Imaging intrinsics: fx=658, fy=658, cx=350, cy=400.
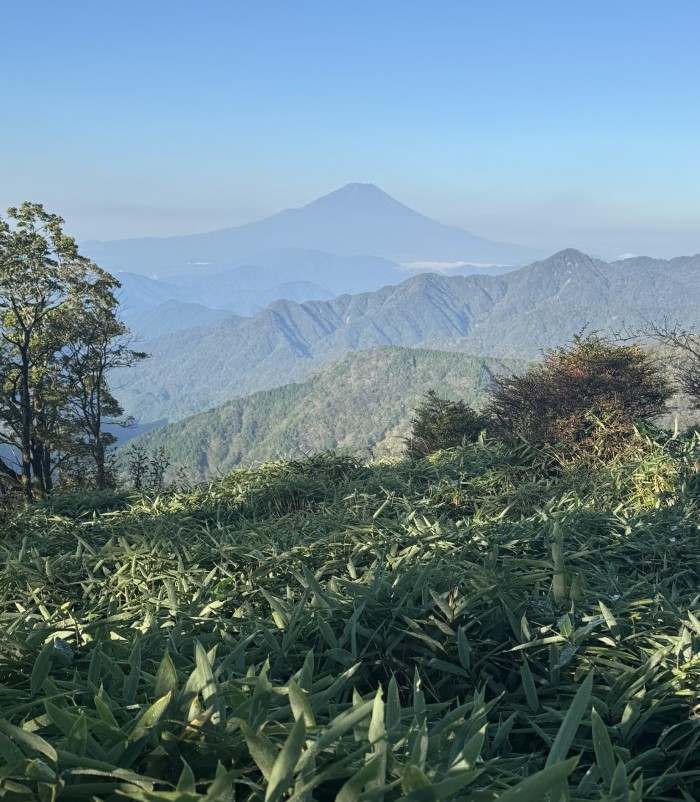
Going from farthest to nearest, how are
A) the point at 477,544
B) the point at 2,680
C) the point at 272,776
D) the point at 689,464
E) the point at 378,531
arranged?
the point at 689,464, the point at 378,531, the point at 477,544, the point at 2,680, the point at 272,776

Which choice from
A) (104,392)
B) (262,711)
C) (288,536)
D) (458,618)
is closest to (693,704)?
(458,618)

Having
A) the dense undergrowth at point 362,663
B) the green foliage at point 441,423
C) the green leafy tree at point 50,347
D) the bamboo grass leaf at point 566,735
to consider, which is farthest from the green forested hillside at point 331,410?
the bamboo grass leaf at point 566,735

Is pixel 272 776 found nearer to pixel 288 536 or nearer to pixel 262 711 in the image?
pixel 262 711

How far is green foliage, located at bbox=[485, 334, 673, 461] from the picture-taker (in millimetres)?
6953

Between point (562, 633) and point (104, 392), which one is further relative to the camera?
point (104, 392)

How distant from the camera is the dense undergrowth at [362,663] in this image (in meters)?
0.89

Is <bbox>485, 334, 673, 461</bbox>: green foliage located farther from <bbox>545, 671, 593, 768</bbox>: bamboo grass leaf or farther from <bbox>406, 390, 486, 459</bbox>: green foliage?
<bbox>545, 671, 593, 768</bbox>: bamboo grass leaf

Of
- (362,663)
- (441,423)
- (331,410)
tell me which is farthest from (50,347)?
(331,410)

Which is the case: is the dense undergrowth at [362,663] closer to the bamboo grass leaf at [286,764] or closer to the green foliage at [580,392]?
the bamboo grass leaf at [286,764]

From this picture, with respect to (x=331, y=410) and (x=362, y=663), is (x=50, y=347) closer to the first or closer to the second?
(x=362, y=663)

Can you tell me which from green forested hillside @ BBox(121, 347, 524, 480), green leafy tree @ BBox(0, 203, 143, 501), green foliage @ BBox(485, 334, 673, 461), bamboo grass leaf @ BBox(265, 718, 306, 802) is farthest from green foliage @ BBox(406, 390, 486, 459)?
green forested hillside @ BBox(121, 347, 524, 480)

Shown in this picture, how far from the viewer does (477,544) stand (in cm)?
245

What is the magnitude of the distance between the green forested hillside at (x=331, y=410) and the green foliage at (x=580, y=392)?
9474 centimetres

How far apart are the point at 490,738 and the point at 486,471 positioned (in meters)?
3.56
